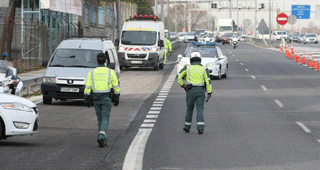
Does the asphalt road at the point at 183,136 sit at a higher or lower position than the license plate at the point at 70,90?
lower

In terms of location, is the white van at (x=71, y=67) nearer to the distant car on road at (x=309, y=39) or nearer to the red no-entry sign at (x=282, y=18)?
the red no-entry sign at (x=282, y=18)

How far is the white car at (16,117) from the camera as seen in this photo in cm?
1137

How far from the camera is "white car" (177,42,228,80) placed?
29.8 m

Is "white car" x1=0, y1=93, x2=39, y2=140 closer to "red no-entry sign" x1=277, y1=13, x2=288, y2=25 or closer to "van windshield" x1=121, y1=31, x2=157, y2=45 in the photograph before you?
"van windshield" x1=121, y1=31, x2=157, y2=45

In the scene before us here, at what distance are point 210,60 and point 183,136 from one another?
17.2 meters

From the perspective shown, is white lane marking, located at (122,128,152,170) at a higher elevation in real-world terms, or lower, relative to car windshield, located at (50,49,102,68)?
lower

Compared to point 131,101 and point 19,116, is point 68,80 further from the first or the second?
point 19,116

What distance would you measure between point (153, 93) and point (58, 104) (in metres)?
4.83

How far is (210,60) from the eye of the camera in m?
30.1

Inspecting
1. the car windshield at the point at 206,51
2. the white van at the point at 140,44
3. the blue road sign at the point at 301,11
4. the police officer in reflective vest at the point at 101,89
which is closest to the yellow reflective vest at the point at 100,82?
the police officer in reflective vest at the point at 101,89

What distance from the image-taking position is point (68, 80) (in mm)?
19031

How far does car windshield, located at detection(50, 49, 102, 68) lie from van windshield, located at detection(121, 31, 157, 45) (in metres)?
17.2

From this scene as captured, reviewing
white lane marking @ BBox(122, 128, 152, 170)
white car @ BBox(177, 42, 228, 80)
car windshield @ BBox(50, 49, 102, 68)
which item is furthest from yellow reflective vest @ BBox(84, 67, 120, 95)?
white car @ BBox(177, 42, 228, 80)

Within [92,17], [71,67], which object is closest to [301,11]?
[92,17]
